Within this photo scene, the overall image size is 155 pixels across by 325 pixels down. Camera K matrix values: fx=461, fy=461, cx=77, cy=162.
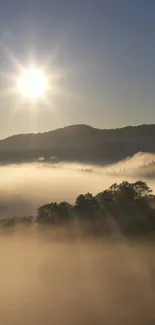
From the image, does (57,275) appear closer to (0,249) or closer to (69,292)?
(69,292)

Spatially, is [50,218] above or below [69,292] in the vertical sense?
above

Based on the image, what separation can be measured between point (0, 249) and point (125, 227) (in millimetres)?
45937

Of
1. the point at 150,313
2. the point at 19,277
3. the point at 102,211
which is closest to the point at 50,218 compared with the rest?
the point at 102,211

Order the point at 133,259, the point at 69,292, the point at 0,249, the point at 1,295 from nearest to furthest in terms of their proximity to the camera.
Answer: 1. the point at 133,259
2. the point at 69,292
3. the point at 1,295
4. the point at 0,249

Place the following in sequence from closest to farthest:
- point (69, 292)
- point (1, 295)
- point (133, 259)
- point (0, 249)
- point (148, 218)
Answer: point (148, 218), point (133, 259), point (69, 292), point (1, 295), point (0, 249)

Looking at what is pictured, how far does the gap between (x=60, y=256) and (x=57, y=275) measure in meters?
4.40

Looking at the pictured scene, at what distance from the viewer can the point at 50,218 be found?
84062 mm

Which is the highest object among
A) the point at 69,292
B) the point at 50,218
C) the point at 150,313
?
the point at 50,218

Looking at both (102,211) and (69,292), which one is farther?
(69,292)

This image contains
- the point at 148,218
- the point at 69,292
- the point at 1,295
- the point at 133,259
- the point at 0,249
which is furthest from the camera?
the point at 0,249

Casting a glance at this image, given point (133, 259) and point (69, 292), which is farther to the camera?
point (69, 292)

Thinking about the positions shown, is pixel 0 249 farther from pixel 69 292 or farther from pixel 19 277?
pixel 69 292

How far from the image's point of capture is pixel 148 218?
7931cm

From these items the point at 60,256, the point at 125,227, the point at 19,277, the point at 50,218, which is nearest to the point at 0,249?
the point at 19,277
